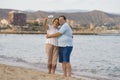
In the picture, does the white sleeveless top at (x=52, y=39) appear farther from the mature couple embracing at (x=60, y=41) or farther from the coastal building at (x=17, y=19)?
the coastal building at (x=17, y=19)

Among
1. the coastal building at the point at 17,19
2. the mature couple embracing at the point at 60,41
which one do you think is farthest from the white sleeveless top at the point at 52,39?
the coastal building at the point at 17,19

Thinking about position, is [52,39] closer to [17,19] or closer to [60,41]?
[60,41]

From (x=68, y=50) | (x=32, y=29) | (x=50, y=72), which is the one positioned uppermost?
(x=68, y=50)

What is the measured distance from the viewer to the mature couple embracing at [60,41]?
9.83 m

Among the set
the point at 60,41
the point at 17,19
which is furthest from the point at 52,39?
the point at 17,19

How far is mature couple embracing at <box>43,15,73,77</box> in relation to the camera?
9828 mm

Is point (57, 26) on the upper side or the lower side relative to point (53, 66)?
upper

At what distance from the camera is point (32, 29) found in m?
167

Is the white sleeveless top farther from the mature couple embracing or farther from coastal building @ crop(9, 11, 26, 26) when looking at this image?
coastal building @ crop(9, 11, 26, 26)

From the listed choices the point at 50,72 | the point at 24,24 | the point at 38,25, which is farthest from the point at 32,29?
the point at 50,72

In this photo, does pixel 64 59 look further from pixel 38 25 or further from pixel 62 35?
pixel 38 25

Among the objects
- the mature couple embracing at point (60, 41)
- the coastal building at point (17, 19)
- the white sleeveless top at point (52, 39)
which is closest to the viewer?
the mature couple embracing at point (60, 41)

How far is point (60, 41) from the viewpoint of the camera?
9.91 meters

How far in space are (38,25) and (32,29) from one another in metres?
3.26
